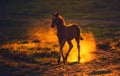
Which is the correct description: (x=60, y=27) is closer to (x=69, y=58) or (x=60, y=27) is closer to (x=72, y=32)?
(x=72, y=32)

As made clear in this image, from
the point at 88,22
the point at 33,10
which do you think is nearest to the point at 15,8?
the point at 33,10

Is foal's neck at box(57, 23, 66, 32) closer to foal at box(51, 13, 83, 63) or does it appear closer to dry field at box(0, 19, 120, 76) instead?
foal at box(51, 13, 83, 63)

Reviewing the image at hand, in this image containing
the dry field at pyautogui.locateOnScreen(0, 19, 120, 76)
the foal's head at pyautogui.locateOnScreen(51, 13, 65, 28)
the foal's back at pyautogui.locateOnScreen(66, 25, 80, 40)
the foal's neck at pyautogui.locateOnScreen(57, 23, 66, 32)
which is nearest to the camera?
the dry field at pyautogui.locateOnScreen(0, 19, 120, 76)

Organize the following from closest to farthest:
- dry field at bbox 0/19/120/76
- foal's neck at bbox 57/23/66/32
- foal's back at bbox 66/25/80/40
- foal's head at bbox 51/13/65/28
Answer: dry field at bbox 0/19/120/76 < foal's head at bbox 51/13/65/28 < foal's neck at bbox 57/23/66/32 < foal's back at bbox 66/25/80/40

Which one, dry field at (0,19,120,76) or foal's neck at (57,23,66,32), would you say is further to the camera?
foal's neck at (57,23,66,32)

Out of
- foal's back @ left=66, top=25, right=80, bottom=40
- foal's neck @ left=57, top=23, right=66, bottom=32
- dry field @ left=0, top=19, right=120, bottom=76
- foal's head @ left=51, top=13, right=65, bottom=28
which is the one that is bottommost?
dry field @ left=0, top=19, right=120, bottom=76

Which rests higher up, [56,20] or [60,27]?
[56,20]

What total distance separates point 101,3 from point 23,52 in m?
34.7

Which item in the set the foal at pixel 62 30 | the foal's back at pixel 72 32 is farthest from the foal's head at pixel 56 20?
the foal's back at pixel 72 32

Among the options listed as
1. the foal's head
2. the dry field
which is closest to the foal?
the foal's head

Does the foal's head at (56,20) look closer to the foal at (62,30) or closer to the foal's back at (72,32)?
the foal at (62,30)

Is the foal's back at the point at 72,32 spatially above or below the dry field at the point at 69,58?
above

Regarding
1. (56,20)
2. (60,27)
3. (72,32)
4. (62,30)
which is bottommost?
(72,32)

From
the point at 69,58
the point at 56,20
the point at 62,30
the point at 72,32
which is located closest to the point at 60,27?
the point at 62,30
